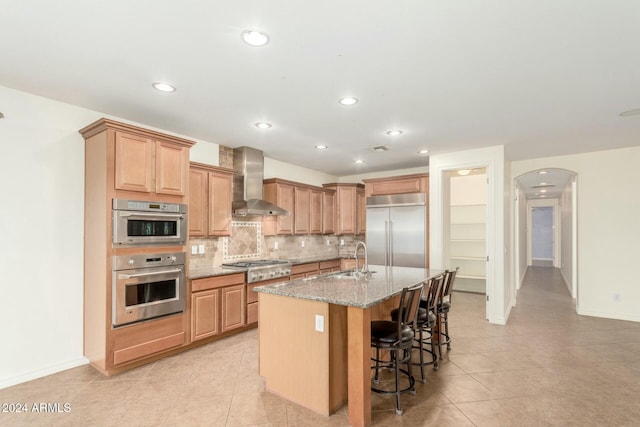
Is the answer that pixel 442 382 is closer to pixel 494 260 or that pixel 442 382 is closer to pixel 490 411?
pixel 490 411

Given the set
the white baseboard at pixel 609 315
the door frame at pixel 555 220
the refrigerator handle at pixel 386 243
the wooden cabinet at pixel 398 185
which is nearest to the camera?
the white baseboard at pixel 609 315

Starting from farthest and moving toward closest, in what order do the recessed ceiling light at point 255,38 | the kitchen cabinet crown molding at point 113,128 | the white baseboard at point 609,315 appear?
the white baseboard at point 609,315
the kitchen cabinet crown molding at point 113,128
the recessed ceiling light at point 255,38

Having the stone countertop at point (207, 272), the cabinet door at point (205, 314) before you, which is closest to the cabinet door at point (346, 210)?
the stone countertop at point (207, 272)

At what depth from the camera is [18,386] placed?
9.41 ft

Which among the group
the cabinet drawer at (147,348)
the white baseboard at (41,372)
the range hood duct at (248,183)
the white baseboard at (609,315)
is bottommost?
the white baseboard at (609,315)

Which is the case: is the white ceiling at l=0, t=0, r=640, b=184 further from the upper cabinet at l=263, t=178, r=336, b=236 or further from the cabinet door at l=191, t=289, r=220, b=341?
the cabinet door at l=191, t=289, r=220, b=341

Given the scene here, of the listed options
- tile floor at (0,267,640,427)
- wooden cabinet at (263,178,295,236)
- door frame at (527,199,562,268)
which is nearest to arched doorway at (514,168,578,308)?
door frame at (527,199,562,268)

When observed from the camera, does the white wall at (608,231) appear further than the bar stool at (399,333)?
Yes

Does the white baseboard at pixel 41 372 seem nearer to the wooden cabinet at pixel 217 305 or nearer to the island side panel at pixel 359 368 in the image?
the wooden cabinet at pixel 217 305

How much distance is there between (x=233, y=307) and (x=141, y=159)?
2.11 m

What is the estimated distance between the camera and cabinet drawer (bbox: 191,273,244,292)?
3.79m

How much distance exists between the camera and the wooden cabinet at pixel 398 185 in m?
5.64

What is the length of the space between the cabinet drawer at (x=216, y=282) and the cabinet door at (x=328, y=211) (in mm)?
2561

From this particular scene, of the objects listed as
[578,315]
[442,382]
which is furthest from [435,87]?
[578,315]
